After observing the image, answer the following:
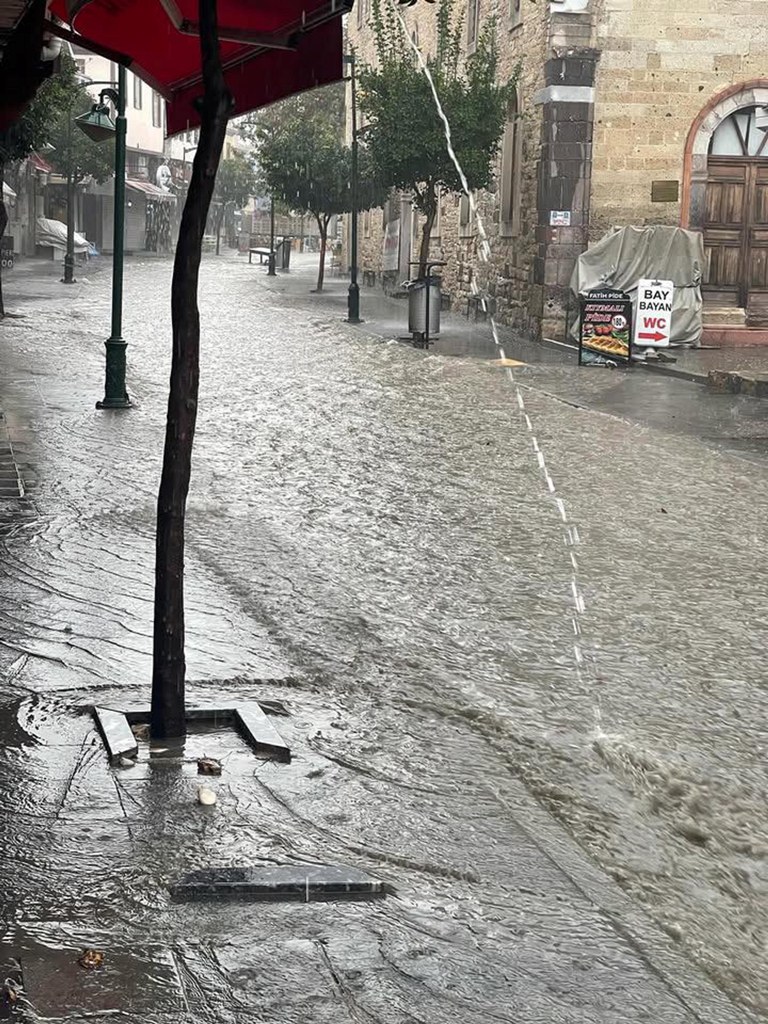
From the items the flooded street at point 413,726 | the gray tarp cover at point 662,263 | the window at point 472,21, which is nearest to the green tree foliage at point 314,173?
the window at point 472,21

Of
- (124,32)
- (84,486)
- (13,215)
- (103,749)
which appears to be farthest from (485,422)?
(13,215)

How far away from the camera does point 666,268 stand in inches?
959

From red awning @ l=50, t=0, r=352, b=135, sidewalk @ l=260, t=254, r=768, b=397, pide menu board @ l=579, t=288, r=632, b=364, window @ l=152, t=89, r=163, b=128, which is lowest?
sidewalk @ l=260, t=254, r=768, b=397

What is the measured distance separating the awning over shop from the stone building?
45801 millimetres

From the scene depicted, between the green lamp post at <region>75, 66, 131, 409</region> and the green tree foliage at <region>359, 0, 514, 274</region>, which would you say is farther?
the green tree foliage at <region>359, 0, 514, 274</region>

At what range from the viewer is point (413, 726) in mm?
5680

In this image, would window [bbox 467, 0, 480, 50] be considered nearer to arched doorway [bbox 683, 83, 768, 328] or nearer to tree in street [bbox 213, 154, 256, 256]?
arched doorway [bbox 683, 83, 768, 328]

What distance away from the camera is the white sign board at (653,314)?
2308 centimetres

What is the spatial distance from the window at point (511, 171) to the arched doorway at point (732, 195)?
11.3ft

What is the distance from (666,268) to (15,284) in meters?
19.2

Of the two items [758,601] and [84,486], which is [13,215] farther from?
[758,601]

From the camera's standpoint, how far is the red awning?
18.4 feet

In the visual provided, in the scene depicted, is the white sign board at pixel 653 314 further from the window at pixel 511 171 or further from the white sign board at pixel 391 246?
the white sign board at pixel 391 246

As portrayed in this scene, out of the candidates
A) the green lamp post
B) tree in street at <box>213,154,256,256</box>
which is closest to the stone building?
the green lamp post
